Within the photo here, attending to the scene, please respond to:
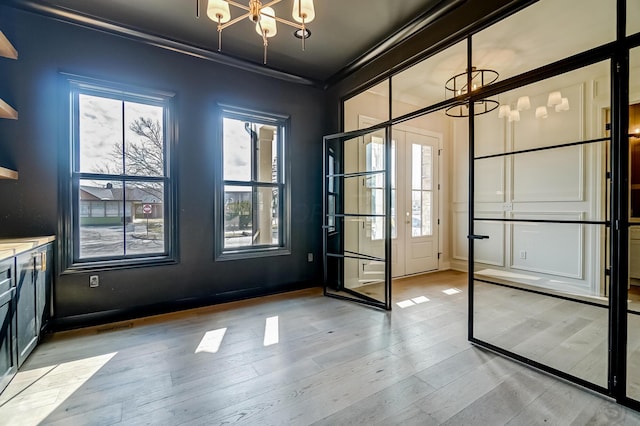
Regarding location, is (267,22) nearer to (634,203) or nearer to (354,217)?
(354,217)

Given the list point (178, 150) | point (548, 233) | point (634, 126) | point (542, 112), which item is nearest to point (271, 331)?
point (178, 150)

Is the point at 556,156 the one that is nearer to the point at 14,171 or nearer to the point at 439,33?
the point at 439,33

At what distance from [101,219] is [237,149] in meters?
1.67

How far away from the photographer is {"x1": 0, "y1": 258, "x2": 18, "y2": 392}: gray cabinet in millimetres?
1792

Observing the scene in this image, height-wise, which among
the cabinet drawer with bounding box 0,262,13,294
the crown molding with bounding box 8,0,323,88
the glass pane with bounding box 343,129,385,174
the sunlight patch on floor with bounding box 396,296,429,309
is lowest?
the sunlight patch on floor with bounding box 396,296,429,309

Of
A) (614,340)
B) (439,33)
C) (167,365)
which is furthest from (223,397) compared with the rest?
(439,33)

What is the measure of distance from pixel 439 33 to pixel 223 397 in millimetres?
A: 3464

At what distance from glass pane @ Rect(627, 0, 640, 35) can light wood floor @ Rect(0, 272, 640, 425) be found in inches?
86.7

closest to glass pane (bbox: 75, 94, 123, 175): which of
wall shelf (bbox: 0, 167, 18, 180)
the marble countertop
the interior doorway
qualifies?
wall shelf (bbox: 0, 167, 18, 180)

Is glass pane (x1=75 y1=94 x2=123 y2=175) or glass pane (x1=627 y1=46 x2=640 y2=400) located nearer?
glass pane (x1=627 y1=46 x2=640 y2=400)

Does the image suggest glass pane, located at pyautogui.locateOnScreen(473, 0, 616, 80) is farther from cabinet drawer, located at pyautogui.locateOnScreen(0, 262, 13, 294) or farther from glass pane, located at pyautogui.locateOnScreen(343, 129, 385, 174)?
cabinet drawer, located at pyautogui.locateOnScreen(0, 262, 13, 294)

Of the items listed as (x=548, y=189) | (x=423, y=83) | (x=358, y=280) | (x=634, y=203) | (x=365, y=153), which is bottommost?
(x=358, y=280)

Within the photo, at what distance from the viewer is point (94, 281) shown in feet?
9.59

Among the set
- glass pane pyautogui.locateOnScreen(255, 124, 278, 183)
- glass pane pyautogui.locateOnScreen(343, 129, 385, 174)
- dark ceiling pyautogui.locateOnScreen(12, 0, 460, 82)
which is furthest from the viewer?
glass pane pyautogui.locateOnScreen(255, 124, 278, 183)
